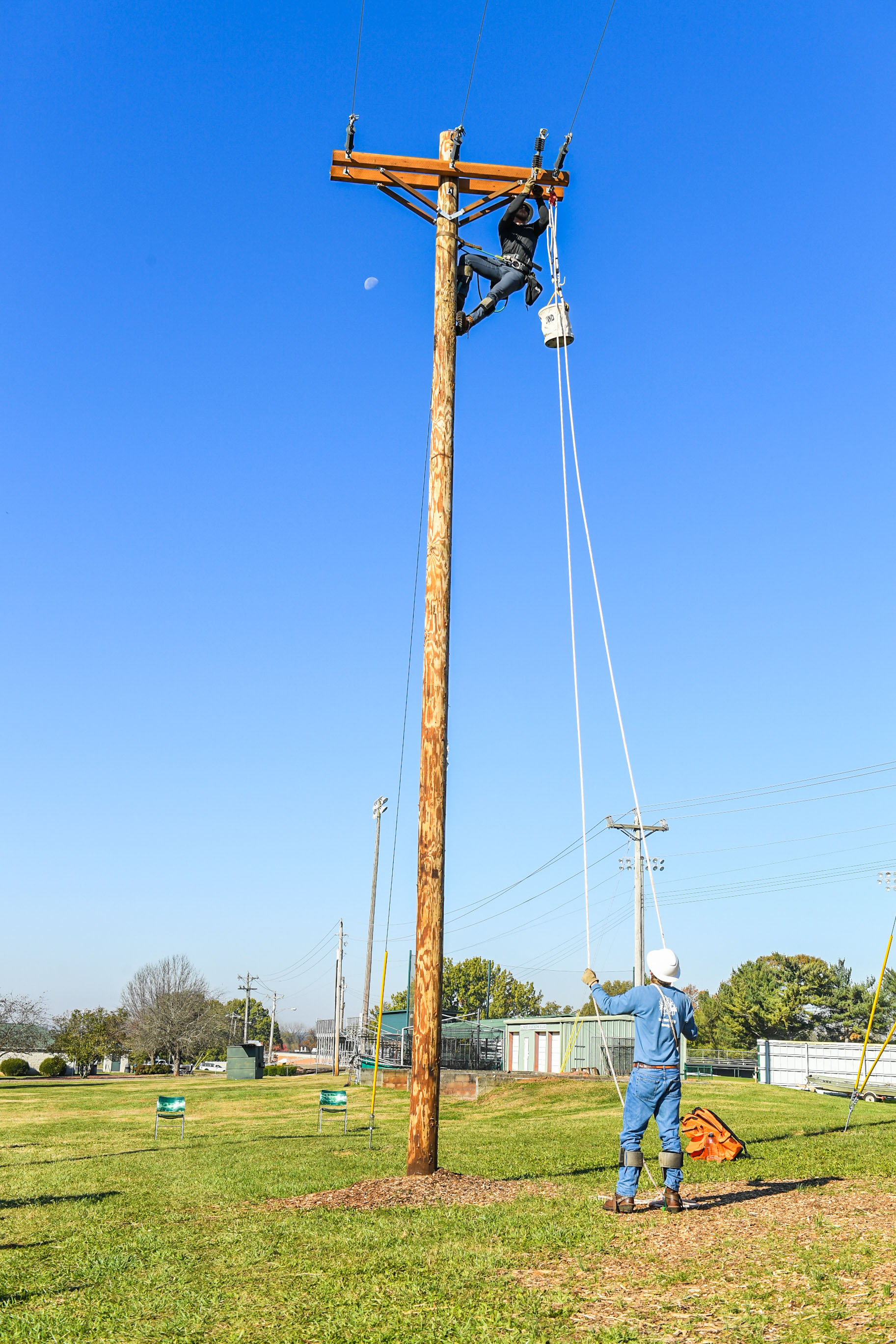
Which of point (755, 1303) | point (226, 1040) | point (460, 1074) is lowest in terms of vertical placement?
point (226, 1040)

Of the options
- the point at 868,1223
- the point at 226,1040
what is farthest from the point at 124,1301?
the point at 226,1040

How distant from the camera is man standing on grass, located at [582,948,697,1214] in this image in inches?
318

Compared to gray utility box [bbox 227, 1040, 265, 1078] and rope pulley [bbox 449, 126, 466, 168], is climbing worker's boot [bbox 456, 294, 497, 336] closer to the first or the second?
rope pulley [bbox 449, 126, 466, 168]

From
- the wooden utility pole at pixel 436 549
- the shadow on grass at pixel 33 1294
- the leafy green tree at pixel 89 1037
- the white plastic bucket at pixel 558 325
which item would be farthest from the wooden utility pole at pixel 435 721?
the leafy green tree at pixel 89 1037

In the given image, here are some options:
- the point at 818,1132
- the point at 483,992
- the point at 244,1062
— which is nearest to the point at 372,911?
the point at 244,1062

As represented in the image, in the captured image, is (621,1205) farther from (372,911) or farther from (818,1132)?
(372,911)

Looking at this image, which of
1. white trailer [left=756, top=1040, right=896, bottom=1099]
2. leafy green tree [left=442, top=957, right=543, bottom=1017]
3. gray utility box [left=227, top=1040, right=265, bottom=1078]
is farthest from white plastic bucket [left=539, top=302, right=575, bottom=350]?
leafy green tree [left=442, top=957, right=543, bottom=1017]

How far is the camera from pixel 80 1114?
3108 centimetres

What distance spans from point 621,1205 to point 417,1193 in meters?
2.22

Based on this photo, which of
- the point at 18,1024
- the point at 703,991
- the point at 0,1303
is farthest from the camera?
the point at 703,991

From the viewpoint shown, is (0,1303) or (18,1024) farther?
(18,1024)

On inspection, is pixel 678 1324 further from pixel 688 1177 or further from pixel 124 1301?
pixel 688 1177

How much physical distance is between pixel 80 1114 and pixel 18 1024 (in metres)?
53.2

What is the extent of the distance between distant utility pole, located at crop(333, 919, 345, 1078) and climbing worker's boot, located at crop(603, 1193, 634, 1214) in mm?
42366
